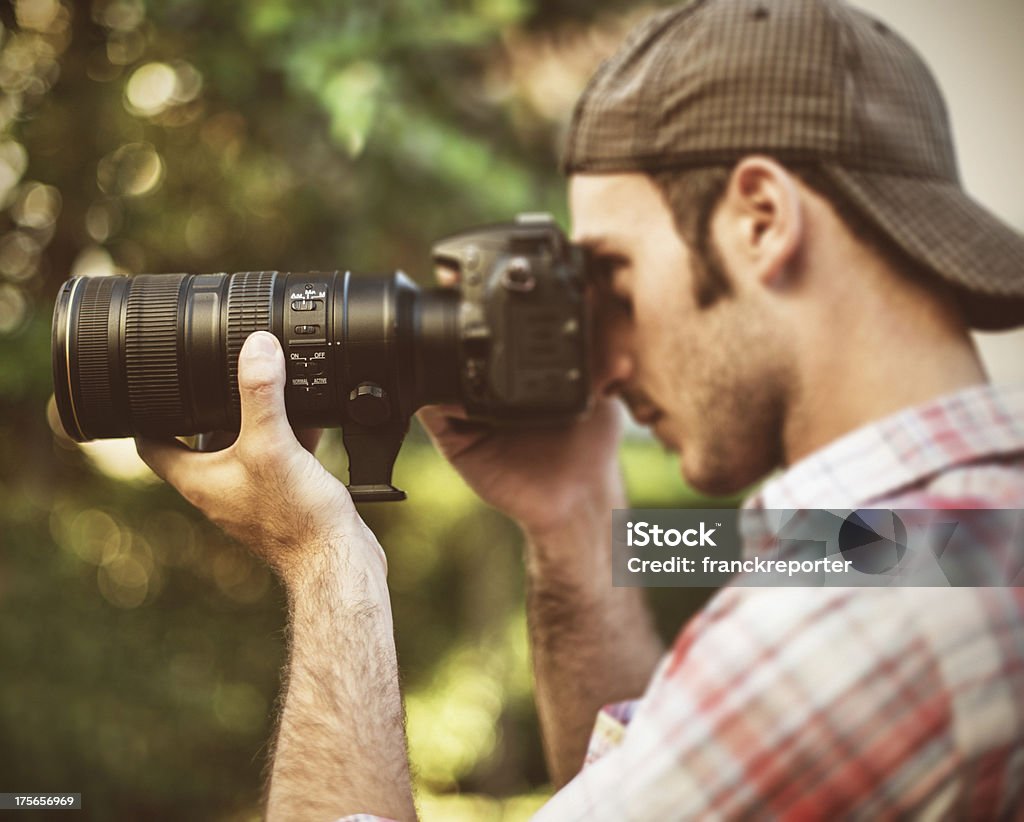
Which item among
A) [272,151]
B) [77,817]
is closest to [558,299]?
[272,151]

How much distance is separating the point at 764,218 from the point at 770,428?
6.8 inches

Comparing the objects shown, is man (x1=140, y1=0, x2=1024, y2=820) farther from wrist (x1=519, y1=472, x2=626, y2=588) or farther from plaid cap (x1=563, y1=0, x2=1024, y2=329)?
wrist (x1=519, y1=472, x2=626, y2=588)

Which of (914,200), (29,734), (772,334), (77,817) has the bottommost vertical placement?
(77,817)

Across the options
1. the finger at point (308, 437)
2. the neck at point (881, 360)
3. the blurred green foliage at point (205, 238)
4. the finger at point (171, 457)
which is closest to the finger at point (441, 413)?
the finger at point (308, 437)

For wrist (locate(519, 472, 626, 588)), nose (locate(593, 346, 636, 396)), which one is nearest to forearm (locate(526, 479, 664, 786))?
wrist (locate(519, 472, 626, 588))

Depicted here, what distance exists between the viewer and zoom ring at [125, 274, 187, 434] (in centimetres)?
86

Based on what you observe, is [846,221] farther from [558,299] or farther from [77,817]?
[77,817]

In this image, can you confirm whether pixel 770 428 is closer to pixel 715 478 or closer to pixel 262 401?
pixel 715 478

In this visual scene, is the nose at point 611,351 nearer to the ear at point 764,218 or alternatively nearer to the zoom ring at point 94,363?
the ear at point 764,218

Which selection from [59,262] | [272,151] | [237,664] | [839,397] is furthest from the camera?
[237,664]

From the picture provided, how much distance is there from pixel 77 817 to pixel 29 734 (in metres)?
A: 0.22

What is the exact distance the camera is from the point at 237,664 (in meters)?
1.96

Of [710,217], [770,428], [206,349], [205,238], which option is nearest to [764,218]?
[710,217]

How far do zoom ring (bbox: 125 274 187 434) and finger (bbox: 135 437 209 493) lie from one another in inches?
1.1
